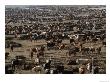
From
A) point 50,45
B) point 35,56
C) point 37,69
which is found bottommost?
point 37,69

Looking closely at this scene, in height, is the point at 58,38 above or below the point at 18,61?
above

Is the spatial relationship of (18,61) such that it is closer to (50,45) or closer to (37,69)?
(37,69)

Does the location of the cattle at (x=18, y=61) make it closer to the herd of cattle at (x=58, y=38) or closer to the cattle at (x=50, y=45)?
the herd of cattle at (x=58, y=38)

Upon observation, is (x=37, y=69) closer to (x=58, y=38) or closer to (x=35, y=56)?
(x=35, y=56)

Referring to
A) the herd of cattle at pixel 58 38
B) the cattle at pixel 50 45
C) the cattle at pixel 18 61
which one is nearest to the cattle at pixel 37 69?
the herd of cattle at pixel 58 38

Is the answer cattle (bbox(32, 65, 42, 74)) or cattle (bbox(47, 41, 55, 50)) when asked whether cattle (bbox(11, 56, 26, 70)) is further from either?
cattle (bbox(47, 41, 55, 50))

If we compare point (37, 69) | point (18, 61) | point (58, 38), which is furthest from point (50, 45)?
point (18, 61)

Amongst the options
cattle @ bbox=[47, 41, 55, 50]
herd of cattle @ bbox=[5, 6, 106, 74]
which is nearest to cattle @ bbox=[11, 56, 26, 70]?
herd of cattle @ bbox=[5, 6, 106, 74]

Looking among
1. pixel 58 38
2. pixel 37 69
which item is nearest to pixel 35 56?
pixel 37 69
